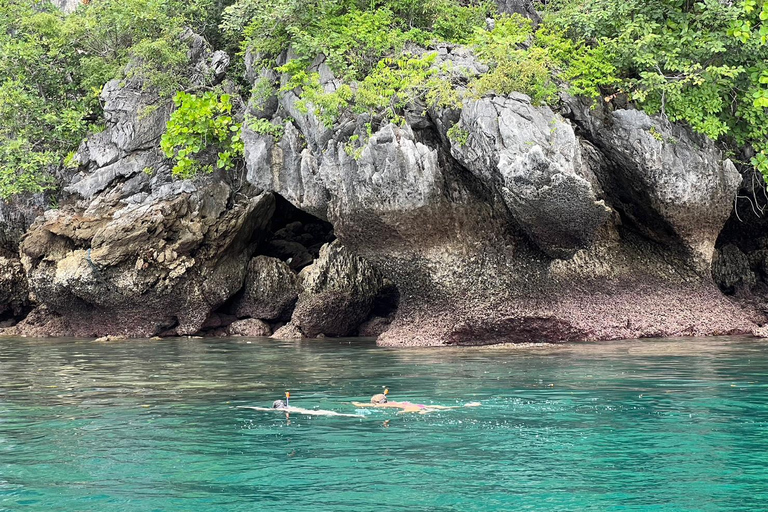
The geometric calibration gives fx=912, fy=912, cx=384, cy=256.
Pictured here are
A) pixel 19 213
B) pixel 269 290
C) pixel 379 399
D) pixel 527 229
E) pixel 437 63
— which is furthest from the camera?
pixel 19 213

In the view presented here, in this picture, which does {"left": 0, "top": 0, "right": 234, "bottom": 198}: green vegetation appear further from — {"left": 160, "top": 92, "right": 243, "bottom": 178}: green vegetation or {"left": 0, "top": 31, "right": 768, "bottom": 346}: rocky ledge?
{"left": 160, "top": 92, "right": 243, "bottom": 178}: green vegetation

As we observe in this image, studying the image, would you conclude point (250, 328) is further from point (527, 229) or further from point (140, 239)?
point (527, 229)

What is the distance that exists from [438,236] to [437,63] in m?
3.36

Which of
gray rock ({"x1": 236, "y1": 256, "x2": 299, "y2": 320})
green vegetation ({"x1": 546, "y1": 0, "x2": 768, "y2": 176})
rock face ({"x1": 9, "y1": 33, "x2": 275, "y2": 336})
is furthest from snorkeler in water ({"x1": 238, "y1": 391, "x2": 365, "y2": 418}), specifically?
gray rock ({"x1": 236, "y1": 256, "x2": 299, "y2": 320})

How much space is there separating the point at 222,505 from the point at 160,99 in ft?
58.1

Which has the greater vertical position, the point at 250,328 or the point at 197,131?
the point at 197,131

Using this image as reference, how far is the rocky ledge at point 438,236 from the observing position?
15766 mm

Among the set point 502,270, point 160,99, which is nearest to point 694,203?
point 502,270

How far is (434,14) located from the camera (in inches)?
734

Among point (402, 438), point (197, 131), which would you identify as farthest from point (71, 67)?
point (402, 438)

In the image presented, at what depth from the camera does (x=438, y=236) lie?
16.4 m

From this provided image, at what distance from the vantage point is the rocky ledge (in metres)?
15.8

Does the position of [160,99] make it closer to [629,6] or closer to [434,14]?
[434,14]

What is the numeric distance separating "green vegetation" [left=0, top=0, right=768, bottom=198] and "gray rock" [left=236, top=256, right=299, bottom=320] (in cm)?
252
